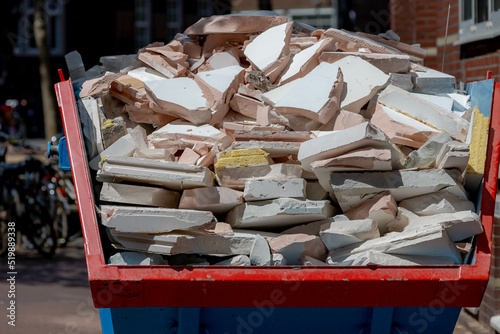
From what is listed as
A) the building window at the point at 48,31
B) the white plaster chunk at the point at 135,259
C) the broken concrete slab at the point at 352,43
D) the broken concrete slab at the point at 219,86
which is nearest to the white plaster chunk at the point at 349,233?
the white plaster chunk at the point at 135,259

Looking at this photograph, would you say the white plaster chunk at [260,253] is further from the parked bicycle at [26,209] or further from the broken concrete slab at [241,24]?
the parked bicycle at [26,209]

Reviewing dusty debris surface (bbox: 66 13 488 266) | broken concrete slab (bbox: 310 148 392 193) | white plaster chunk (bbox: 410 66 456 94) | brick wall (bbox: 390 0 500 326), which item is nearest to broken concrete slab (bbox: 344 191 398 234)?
dusty debris surface (bbox: 66 13 488 266)

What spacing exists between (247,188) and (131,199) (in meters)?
0.50

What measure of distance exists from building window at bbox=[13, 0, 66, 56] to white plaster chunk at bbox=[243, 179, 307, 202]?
21883 millimetres

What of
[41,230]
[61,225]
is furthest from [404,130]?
[61,225]

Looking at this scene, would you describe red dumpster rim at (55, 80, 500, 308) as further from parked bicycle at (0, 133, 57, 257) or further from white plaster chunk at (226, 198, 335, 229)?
parked bicycle at (0, 133, 57, 257)

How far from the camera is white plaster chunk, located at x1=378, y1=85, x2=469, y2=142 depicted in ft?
11.3

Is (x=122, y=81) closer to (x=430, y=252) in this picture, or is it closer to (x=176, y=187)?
(x=176, y=187)

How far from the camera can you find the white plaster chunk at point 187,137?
345 centimetres

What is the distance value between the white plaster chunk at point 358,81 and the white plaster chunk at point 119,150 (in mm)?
1132

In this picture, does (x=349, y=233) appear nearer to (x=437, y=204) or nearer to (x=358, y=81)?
(x=437, y=204)

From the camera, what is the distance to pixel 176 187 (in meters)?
2.99

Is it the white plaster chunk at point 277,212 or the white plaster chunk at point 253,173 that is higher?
the white plaster chunk at point 253,173

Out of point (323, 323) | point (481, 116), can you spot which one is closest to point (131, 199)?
point (323, 323)
